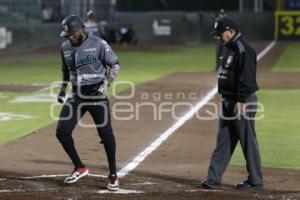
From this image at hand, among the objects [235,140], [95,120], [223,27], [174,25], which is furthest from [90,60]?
[174,25]

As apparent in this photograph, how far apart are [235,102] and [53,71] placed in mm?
18560

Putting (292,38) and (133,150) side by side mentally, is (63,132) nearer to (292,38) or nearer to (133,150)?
(133,150)

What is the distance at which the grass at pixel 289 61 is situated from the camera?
28.0 meters

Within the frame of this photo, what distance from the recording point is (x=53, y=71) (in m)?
26.8

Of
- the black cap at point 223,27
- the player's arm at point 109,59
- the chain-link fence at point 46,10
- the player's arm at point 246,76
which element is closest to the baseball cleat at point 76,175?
the player's arm at point 109,59

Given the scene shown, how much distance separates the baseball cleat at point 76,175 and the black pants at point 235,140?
1472 mm

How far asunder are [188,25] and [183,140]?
32508 millimetres

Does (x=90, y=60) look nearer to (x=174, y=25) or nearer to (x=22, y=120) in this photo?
(x=22, y=120)

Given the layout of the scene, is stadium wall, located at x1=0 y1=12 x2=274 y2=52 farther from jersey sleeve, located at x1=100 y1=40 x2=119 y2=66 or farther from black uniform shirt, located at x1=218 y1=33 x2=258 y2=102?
black uniform shirt, located at x1=218 y1=33 x2=258 y2=102

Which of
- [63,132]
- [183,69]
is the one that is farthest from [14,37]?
[63,132]

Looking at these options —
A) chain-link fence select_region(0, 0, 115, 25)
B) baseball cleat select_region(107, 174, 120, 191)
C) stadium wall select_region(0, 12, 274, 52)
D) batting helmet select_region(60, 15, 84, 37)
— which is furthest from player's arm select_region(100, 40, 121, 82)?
stadium wall select_region(0, 12, 274, 52)

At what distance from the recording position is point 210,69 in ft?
90.8

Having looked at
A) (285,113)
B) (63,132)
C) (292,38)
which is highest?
(63,132)

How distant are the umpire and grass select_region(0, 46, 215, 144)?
4.76m
